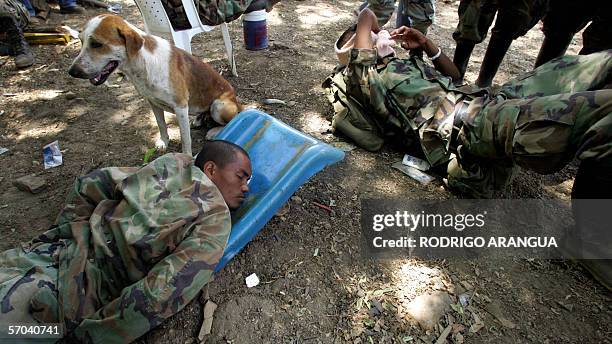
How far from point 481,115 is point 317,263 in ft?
4.60

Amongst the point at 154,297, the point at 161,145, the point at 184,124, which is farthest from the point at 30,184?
the point at 154,297

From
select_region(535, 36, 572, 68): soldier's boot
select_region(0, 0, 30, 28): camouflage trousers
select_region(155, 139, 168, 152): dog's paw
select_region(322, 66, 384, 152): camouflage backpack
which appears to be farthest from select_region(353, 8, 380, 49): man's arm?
select_region(0, 0, 30, 28): camouflage trousers

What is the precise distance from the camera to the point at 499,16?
3.49m

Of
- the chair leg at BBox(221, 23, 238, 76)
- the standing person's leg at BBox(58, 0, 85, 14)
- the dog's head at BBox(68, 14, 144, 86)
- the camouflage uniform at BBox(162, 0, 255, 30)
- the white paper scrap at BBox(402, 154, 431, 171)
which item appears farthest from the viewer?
the standing person's leg at BBox(58, 0, 85, 14)

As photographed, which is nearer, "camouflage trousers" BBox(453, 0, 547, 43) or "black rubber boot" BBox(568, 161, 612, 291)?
"black rubber boot" BBox(568, 161, 612, 291)

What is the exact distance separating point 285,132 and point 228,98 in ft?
2.73

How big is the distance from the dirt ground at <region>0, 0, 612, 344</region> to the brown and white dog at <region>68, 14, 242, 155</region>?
0.43 meters

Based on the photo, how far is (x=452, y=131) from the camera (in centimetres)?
262

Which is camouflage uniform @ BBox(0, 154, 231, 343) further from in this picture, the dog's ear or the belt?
the belt

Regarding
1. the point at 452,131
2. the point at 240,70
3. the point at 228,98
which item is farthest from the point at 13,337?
the point at 240,70

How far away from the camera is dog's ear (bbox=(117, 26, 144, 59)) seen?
Result: 2.34 meters

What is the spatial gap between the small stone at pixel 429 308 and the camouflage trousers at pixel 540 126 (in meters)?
0.87

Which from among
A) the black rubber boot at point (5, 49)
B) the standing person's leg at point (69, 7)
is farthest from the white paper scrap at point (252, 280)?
the standing person's leg at point (69, 7)

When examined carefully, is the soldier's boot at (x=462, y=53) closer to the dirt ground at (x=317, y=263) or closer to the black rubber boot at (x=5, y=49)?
the dirt ground at (x=317, y=263)
